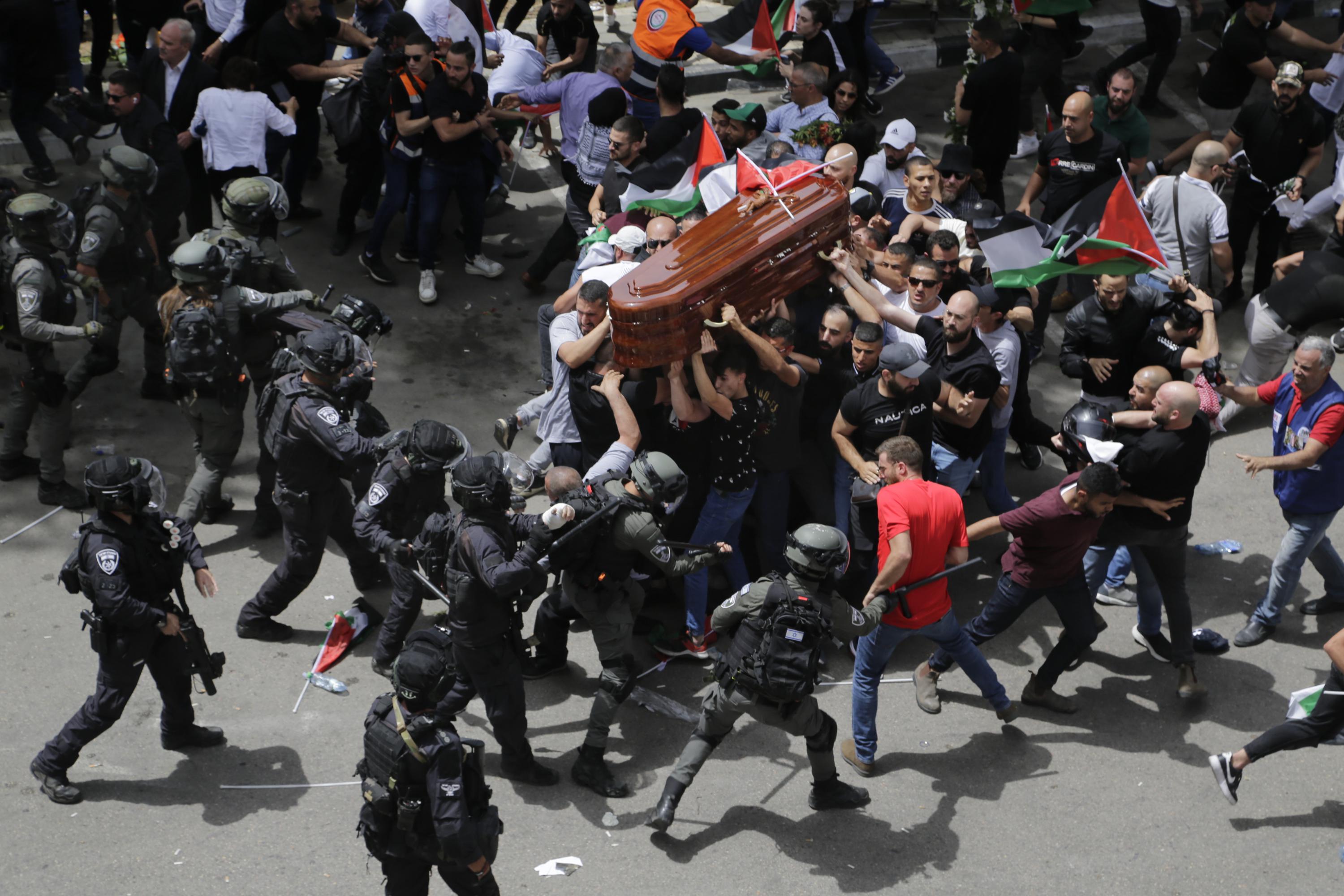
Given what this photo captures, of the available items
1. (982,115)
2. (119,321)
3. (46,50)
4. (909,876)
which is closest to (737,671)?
(909,876)

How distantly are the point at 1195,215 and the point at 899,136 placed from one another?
2.13 metres

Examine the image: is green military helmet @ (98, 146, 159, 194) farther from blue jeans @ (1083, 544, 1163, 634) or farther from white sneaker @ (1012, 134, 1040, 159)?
white sneaker @ (1012, 134, 1040, 159)

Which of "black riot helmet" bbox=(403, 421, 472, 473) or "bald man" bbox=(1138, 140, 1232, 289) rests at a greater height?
"black riot helmet" bbox=(403, 421, 472, 473)

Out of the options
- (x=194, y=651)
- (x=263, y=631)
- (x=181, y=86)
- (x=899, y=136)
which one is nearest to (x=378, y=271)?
(x=181, y=86)

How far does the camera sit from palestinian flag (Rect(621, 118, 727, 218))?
344 inches

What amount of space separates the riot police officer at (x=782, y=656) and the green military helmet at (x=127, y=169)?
482cm

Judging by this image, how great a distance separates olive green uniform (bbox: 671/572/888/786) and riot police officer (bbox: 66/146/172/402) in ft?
14.6

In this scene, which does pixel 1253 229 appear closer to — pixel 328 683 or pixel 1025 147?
pixel 1025 147

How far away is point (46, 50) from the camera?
33.9 feet

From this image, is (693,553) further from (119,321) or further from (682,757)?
(119,321)

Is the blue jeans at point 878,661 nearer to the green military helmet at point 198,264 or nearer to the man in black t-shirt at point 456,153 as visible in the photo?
the green military helmet at point 198,264

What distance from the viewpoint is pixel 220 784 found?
6.39 meters

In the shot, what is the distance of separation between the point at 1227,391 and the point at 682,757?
381cm

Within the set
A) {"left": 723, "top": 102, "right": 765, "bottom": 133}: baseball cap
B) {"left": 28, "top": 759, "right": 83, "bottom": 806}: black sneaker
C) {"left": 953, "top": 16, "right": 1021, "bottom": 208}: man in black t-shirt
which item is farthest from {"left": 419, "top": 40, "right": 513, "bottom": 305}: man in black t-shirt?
{"left": 28, "top": 759, "right": 83, "bottom": 806}: black sneaker
